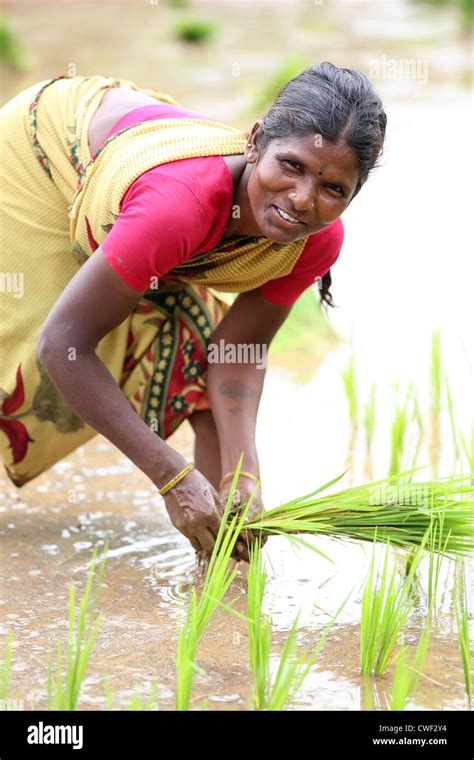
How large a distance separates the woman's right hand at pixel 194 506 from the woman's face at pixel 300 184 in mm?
611

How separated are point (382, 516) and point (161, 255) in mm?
834

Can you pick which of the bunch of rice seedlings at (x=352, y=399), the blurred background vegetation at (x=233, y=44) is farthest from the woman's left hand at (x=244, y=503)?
the blurred background vegetation at (x=233, y=44)

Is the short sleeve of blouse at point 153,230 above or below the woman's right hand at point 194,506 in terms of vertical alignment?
above

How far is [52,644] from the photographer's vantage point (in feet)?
8.89

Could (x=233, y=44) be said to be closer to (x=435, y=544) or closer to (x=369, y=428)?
(x=369, y=428)

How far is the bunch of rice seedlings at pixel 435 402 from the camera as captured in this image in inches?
166

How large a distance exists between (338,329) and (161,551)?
8.79 ft

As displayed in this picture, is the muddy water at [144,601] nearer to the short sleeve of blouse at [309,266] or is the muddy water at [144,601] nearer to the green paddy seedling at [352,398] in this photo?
the short sleeve of blouse at [309,266]

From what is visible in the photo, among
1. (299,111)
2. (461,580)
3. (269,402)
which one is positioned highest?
(269,402)

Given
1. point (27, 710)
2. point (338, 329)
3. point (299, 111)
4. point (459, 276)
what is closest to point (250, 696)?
point (27, 710)

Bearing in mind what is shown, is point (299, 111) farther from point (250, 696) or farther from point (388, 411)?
point (388, 411)

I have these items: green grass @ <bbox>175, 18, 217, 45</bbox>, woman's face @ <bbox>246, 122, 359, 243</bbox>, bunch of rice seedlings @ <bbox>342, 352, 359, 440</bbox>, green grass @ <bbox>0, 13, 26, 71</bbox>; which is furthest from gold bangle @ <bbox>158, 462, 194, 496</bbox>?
green grass @ <bbox>175, 18, 217, 45</bbox>

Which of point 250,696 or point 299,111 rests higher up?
point 299,111

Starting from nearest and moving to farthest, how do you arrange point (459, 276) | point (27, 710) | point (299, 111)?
point (27, 710) → point (299, 111) → point (459, 276)
